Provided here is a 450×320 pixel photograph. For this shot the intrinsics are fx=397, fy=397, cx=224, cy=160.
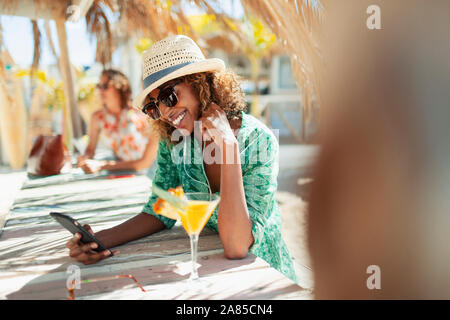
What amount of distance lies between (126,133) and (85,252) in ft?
9.46

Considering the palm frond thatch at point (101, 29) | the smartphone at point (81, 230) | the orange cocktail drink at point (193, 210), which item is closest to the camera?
the orange cocktail drink at point (193, 210)

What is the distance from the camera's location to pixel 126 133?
4230mm

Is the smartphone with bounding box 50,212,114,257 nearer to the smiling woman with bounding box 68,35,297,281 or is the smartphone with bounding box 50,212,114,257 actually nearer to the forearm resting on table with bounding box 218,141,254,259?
Answer: the smiling woman with bounding box 68,35,297,281

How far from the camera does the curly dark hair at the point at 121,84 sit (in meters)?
4.25

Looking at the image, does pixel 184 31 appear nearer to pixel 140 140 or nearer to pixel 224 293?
pixel 140 140

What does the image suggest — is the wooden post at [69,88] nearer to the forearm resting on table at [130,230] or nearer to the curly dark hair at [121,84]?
the curly dark hair at [121,84]

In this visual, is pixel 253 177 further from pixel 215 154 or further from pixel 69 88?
Result: pixel 69 88

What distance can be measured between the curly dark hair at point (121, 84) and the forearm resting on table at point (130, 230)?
9.03ft

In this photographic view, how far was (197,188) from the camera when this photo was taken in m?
1.93

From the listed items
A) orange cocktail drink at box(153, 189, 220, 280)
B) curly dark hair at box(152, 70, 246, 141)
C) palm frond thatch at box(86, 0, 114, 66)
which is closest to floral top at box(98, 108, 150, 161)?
palm frond thatch at box(86, 0, 114, 66)

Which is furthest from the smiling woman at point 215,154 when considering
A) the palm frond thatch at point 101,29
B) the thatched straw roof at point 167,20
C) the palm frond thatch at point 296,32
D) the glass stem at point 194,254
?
the palm frond thatch at point 101,29

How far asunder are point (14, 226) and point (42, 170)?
1435 mm

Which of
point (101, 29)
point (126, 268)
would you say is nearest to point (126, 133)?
point (101, 29)
